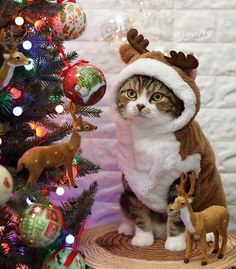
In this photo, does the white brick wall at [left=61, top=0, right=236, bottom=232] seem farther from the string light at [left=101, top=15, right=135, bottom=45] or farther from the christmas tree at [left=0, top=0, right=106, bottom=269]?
the christmas tree at [left=0, top=0, right=106, bottom=269]

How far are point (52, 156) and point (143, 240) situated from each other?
1.39ft

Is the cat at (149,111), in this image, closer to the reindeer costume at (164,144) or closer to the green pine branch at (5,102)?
the reindeer costume at (164,144)

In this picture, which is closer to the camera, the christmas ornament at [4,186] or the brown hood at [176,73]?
the christmas ornament at [4,186]

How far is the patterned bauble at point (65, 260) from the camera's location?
1.12m

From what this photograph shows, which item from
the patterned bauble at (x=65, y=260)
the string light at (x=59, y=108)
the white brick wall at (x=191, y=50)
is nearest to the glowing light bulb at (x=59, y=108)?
the string light at (x=59, y=108)

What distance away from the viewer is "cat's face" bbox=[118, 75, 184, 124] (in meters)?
1.26

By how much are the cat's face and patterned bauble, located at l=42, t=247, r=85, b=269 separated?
0.39 metres

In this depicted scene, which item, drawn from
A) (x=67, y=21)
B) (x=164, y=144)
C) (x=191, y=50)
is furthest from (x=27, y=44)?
(x=191, y=50)

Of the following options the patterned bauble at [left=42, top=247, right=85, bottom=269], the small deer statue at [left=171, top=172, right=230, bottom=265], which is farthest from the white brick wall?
the patterned bauble at [left=42, top=247, right=85, bottom=269]

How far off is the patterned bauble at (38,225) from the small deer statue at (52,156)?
0.22 ft

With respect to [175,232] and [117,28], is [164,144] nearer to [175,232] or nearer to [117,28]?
[175,232]

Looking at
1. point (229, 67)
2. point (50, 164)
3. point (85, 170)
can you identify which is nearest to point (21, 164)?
point (50, 164)

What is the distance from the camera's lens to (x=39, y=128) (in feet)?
3.90

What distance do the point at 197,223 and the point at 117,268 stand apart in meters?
0.23
